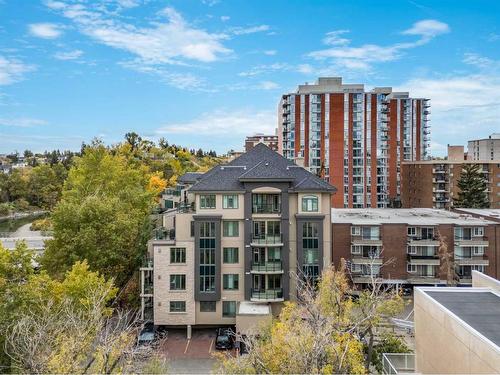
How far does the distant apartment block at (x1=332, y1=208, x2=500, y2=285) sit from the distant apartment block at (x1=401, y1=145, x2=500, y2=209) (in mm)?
32268

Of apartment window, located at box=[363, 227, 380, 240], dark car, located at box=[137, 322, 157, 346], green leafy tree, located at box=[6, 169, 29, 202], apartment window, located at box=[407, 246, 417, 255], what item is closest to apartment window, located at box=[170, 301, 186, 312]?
dark car, located at box=[137, 322, 157, 346]

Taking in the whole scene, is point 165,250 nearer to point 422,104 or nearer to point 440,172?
point 440,172

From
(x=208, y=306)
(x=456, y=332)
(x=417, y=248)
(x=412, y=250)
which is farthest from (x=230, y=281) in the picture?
(x=456, y=332)

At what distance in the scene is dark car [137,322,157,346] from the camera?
86.5 ft

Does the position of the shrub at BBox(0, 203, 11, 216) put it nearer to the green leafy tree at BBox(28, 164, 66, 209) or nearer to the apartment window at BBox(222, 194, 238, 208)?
the green leafy tree at BBox(28, 164, 66, 209)

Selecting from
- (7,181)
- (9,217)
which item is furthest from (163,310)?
(7,181)

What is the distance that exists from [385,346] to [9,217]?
95332 millimetres

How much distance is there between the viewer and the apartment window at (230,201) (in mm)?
29969

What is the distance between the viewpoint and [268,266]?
96.9 feet

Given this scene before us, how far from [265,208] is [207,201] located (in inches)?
167

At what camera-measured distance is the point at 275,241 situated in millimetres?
29812

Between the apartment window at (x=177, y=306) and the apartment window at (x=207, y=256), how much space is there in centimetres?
169

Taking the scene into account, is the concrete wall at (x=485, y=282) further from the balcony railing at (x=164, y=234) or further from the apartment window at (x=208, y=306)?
the balcony railing at (x=164, y=234)

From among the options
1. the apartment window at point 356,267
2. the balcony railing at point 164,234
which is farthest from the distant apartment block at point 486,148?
the balcony railing at point 164,234
